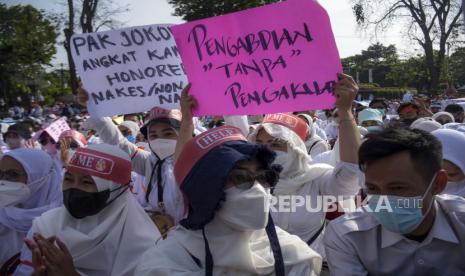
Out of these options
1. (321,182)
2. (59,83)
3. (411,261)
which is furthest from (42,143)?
(59,83)

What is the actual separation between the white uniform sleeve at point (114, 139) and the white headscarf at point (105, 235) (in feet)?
4.14

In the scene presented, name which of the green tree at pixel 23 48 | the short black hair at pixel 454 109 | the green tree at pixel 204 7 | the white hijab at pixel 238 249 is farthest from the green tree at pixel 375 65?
the white hijab at pixel 238 249

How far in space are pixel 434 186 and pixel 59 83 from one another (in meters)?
58.5

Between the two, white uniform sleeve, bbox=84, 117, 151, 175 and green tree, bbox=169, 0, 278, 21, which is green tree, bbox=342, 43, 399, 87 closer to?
green tree, bbox=169, 0, 278, 21

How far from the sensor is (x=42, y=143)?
6.58 m

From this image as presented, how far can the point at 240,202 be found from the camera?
198 cm

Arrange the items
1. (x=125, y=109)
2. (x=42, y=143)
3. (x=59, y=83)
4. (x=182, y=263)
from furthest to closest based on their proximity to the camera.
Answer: (x=59, y=83) → (x=42, y=143) → (x=125, y=109) → (x=182, y=263)

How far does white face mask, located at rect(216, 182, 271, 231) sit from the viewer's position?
6.49 feet

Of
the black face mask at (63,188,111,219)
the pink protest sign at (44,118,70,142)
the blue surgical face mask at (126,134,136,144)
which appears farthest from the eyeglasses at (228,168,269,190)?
the blue surgical face mask at (126,134,136,144)

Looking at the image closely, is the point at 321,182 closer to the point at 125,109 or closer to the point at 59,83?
the point at 125,109

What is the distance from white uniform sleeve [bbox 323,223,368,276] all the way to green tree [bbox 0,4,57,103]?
42.6m

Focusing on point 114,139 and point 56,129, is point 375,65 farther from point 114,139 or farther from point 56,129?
point 114,139

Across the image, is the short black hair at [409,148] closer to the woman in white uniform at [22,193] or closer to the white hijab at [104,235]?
the white hijab at [104,235]

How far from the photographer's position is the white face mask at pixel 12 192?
3225 mm
